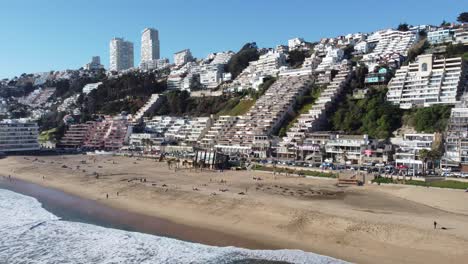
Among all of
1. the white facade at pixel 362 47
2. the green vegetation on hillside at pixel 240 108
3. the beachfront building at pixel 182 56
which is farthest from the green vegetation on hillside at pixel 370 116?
the beachfront building at pixel 182 56

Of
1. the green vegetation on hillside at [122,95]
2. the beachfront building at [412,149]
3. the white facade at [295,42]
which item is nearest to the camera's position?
the beachfront building at [412,149]

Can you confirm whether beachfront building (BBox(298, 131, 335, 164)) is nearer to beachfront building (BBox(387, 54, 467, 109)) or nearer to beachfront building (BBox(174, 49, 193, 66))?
beachfront building (BBox(387, 54, 467, 109))

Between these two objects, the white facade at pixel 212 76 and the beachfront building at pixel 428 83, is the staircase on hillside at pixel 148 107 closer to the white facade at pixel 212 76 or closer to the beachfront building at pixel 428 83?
the white facade at pixel 212 76

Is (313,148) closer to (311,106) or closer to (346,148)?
(346,148)

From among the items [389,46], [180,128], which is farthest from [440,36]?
[180,128]

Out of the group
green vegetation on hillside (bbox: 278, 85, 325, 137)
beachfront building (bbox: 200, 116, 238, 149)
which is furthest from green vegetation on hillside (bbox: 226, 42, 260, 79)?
green vegetation on hillside (bbox: 278, 85, 325, 137)

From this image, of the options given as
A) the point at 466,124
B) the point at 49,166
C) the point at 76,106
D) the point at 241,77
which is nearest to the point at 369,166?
the point at 466,124
